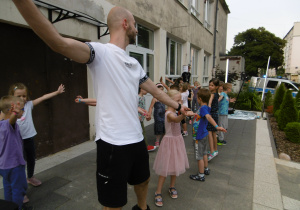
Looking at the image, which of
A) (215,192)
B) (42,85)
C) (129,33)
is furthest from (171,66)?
(129,33)

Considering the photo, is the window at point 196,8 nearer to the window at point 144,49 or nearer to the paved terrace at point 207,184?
the window at point 144,49

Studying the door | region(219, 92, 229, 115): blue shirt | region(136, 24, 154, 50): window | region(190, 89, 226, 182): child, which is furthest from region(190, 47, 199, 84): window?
region(190, 89, 226, 182): child

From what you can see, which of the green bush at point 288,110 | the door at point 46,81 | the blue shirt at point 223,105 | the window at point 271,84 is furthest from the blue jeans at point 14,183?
the window at point 271,84

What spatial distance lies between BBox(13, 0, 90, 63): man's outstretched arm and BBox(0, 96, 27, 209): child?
3.97 feet

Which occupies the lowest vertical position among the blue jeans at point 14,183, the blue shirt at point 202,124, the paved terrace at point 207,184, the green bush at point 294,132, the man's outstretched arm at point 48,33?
the paved terrace at point 207,184

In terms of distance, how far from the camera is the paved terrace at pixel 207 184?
8.92 ft

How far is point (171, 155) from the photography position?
9.17ft

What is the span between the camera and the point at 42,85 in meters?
3.99

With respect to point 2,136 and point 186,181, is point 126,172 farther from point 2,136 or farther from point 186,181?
point 186,181

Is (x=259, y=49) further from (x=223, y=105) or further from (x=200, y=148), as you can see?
(x=200, y=148)

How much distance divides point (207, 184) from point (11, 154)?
282cm

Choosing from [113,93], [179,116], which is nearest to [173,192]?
[179,116]

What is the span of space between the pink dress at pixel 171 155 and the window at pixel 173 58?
23.0ft

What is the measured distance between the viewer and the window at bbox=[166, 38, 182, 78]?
9711 millimetres
